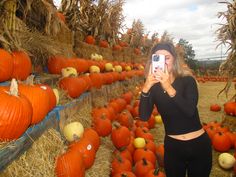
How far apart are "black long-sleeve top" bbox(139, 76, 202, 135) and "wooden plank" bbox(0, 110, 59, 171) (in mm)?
999

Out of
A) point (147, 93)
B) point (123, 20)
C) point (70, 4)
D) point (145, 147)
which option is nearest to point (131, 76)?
point (123, 20)

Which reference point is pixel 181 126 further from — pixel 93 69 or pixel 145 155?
pixel 93 69

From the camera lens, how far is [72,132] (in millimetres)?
3633

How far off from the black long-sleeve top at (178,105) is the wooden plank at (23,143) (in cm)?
100

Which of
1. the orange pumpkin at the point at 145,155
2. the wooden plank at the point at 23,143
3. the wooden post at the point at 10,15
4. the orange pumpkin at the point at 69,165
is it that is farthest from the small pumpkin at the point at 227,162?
the wooden post at the point at 10,15

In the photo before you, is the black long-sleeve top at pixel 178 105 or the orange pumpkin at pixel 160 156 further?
the orange pumpkin at pixel 160 156

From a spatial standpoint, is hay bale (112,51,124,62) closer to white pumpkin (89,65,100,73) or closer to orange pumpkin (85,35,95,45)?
orange pumpkin (85,35,95,45)

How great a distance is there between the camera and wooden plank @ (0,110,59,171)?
192 cm

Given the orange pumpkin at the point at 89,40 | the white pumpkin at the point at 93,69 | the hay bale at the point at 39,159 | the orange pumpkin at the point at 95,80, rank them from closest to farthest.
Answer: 1. the hay bale at the point at 39,159
2. the orange pumpkin at the point at 95,80
3. the white pumpkin at the point at 93,69
4. the orange pumpkin at the point at 89,40

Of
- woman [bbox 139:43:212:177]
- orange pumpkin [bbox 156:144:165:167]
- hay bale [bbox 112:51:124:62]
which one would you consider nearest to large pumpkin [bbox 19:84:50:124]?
woman [bbox 139:43:212:177]

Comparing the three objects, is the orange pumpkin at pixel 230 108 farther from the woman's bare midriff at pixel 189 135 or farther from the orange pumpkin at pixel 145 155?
the woman's bare midriff at pixel 189 135

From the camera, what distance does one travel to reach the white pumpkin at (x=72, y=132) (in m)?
3.60

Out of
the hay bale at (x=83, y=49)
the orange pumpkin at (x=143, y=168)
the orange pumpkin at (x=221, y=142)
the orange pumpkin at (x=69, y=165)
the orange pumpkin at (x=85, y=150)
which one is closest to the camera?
the orange pumpkin at (x=69, y=165)

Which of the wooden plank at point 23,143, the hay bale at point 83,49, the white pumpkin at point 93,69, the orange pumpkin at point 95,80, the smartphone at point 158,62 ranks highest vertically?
the hay bale at point 83,49
